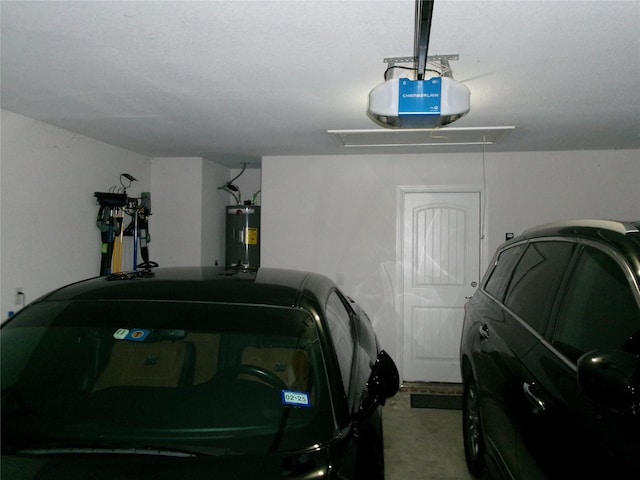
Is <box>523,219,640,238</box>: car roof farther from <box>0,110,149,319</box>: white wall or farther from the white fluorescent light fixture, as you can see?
<box>0,110,149,319</box>: white wall

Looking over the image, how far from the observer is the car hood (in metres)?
1.32

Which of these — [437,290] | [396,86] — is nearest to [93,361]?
[396,86]

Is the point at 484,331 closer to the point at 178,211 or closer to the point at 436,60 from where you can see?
the point at 436,60

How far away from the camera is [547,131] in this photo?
3895 millimetres

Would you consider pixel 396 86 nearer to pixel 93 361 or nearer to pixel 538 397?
pixel 538 397

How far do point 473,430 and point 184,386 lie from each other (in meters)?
1.96

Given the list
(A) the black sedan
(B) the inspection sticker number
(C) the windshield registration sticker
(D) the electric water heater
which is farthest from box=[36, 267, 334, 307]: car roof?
(D) the electric water heater

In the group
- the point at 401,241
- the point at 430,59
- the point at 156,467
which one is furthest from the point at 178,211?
the point at 156,467

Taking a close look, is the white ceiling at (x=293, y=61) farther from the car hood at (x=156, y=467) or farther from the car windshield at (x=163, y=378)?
the car hood at (x=156, y=467)

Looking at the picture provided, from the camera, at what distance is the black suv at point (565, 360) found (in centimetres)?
125

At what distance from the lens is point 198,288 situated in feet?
6.33

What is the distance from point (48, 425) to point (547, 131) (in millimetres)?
4026

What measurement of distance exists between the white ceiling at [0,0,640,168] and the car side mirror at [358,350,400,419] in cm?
152

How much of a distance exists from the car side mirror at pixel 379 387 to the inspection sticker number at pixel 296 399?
277mm
